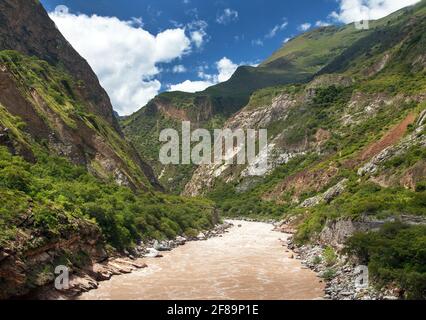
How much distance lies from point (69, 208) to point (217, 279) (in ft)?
42.8

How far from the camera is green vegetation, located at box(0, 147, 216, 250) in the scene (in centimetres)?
2752

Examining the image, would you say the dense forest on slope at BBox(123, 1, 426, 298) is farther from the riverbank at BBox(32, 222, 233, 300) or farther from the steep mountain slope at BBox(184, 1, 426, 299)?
the riverbank at BBox(32, 222, 233, 300)

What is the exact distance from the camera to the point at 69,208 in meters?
35.6

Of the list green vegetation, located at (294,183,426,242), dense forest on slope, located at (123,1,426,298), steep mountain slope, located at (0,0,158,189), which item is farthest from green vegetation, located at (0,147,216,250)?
green vegetation, located at (294,183,426,242)

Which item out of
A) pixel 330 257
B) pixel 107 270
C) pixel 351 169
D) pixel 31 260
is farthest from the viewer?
pixel 351 169

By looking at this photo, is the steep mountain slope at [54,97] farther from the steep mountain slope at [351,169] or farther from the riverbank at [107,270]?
the steep mountain slope at [351,169]

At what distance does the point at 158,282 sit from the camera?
3122cm

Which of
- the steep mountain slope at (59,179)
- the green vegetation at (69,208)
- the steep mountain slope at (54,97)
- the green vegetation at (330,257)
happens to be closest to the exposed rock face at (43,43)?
the steep mountain slope at (54,97)

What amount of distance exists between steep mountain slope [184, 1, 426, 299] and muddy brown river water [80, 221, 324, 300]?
2.83 m

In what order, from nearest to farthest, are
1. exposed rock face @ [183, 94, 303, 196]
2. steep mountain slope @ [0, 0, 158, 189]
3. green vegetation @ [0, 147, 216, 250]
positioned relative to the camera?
green vegetation @ [0, 147, 216, 250] → steep mountain slope @ [0, 0, 158, 189] → exposed rock face @ [183, 94, 303, 196]

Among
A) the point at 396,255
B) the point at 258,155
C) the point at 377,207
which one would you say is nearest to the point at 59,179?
the point at 377,207

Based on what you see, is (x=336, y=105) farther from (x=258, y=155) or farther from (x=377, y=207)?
(x=377, y=207)

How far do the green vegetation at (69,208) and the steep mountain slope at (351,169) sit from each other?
1732 cm

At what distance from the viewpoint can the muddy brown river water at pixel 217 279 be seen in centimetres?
2734
